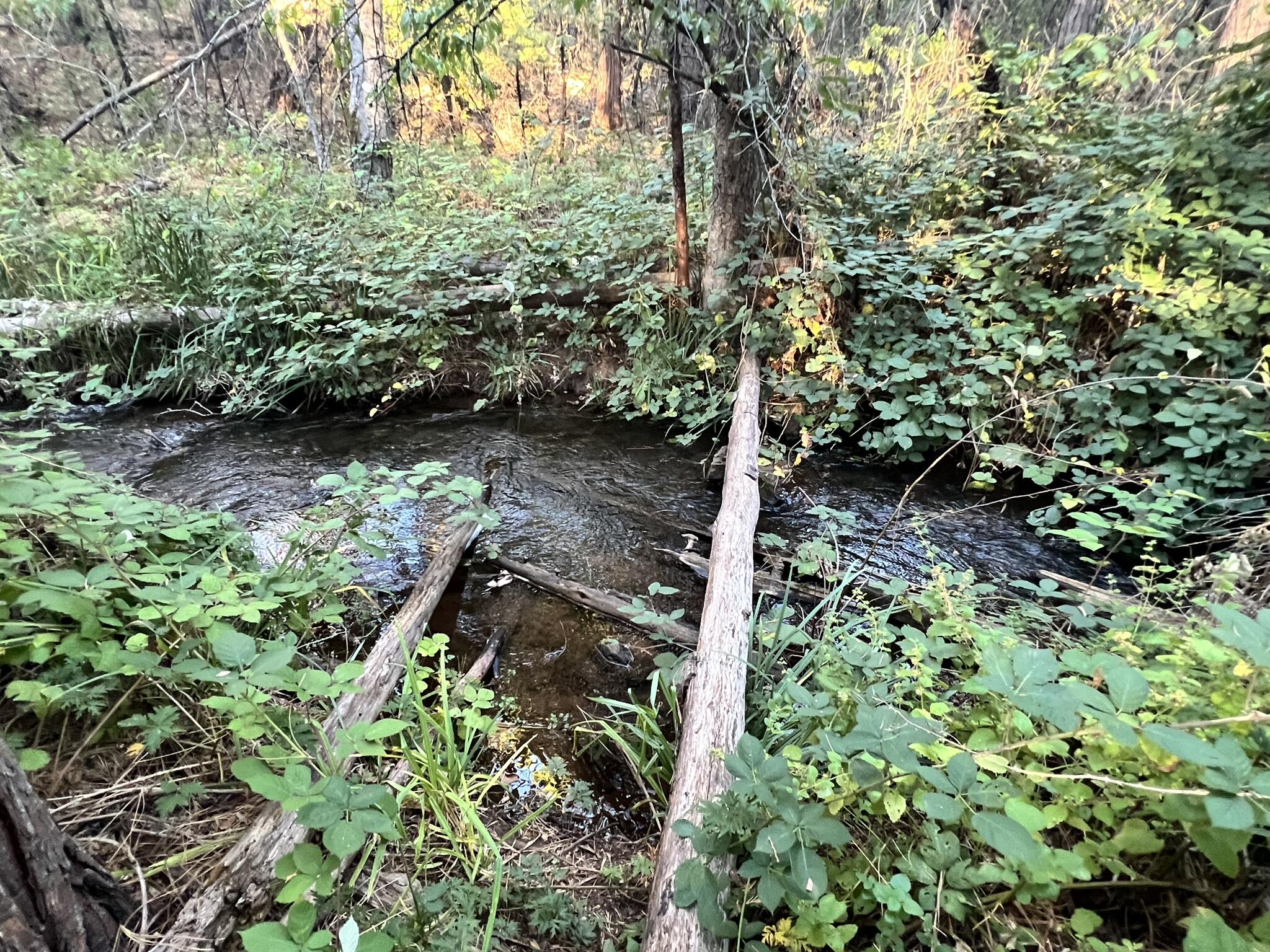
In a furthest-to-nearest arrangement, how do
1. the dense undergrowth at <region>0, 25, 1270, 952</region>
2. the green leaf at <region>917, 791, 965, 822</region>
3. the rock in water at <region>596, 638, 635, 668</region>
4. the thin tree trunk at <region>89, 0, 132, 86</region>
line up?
1. the thin tree trunk at <region>89, 0, 132, 86</region>
2. the rock in water at <region>596, 638, 635, 668</region>
3. the dense undergrowth at <region>0, 25, 1270, 952</region>
4. the green leaf at <region>917, 791, 965, 822</region>

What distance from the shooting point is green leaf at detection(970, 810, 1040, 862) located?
94 cm

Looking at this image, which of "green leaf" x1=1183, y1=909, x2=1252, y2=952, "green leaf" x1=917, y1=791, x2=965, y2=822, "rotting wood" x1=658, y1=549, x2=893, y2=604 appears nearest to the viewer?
"green leaf" x1=1183, y1=909, x2=1252, y2=952

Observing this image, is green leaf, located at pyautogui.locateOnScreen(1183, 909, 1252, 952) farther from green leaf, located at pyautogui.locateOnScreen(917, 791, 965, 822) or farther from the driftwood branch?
the driftwood branch

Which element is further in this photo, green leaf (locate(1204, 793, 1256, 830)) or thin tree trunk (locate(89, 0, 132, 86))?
thin tree trunk (locate(89, 0, 132, 86))

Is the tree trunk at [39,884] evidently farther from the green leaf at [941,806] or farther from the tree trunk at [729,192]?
the tree trunk at [729,192]

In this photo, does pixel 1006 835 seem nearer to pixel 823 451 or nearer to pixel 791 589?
pixel 791 589

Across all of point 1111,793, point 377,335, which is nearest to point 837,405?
point 1111,793

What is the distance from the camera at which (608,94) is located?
8719 millimetres

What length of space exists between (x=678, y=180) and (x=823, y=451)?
2.28 meters

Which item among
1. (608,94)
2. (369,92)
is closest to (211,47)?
(369,92)

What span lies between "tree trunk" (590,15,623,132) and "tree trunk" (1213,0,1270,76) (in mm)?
6202

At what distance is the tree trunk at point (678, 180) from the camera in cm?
399

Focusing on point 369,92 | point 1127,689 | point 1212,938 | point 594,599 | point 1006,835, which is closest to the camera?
point 1212,938

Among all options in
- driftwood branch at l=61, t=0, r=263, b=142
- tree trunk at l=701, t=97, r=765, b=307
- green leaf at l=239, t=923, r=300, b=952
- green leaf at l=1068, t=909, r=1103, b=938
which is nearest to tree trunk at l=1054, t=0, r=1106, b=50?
tree trunk at l=701, t=97, r=765, b=307
